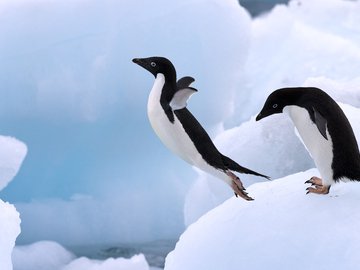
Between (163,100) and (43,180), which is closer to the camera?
(163,100)

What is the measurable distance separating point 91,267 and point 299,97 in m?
5.68

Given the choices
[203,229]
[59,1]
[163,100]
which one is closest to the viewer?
[163,100]

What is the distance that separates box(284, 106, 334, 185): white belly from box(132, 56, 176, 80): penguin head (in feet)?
1.69

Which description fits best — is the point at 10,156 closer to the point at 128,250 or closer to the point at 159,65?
the point at 128,250

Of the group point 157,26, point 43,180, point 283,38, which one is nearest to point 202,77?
point 157,26

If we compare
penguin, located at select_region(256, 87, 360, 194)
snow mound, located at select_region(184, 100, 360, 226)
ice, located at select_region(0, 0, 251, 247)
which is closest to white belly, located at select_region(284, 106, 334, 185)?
penguin, located at select_region(256, 87, 360, 194)

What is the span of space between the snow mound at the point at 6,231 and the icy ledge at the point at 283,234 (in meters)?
1.11

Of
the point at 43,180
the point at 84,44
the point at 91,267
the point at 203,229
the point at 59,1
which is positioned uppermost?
the point at 59,1

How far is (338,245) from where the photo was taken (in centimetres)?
243

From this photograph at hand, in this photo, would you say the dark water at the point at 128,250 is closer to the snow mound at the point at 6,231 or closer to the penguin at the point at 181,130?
the snow mound at the point at 6,231

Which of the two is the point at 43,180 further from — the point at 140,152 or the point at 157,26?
the point at 157,26

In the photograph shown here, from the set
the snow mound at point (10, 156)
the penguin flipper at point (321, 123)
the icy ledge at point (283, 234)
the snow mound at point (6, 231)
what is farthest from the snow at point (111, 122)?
the penguin flipper at point (321, 123)

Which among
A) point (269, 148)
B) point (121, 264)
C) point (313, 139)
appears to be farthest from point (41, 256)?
point (313, 139)

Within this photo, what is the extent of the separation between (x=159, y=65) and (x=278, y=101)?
46 cm
